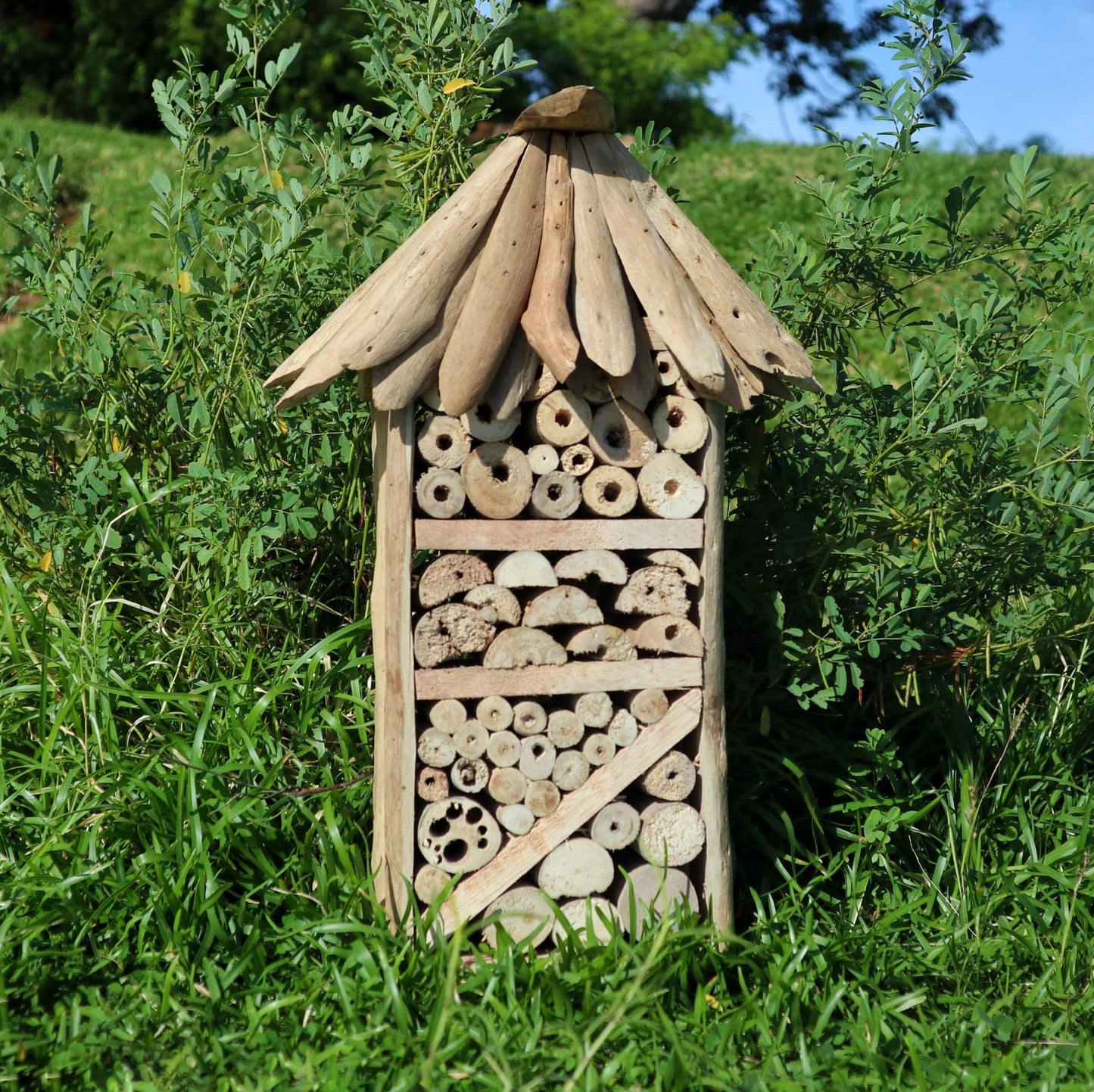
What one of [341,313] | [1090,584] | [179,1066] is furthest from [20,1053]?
[1090,584]

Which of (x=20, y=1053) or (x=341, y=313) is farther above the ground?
(x=341, y=313)

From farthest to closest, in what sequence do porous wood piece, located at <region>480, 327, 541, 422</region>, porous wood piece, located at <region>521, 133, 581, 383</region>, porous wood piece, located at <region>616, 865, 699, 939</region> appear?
porous wood piece, located at <region>616, 865, 699, 939</region>, porous wood piece, located at <region>480, 327, 541, 422</region>, porous wood piece, located at <region>521, 133, 581, 383</region>

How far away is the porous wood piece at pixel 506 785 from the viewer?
2799 mm

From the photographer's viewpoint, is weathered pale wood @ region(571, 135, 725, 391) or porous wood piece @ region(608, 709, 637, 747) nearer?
weathered pale wood @ region(571, 135, 725, 391)

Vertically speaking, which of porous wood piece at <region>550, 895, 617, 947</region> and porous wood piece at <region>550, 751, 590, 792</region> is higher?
porous wood piece at <region>550, 751, 590, 792</region>

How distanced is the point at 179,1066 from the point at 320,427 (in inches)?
73.0

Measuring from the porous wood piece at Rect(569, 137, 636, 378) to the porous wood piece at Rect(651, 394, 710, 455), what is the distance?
0.70 ft

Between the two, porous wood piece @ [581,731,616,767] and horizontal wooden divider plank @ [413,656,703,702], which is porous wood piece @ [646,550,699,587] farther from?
porous wood piece @ [581,731,616,767]

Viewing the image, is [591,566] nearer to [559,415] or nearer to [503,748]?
[559,415]

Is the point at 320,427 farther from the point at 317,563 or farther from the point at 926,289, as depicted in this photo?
the point at 926,289

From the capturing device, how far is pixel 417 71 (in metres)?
3.48

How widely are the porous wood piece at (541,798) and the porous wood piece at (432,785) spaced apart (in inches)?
8.1

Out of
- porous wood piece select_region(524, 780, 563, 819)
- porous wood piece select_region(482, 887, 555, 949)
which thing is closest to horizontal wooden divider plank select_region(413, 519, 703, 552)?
porous wood piece select_region(524, 780, 563, 819)

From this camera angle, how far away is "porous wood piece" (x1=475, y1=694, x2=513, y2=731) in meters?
2.78
